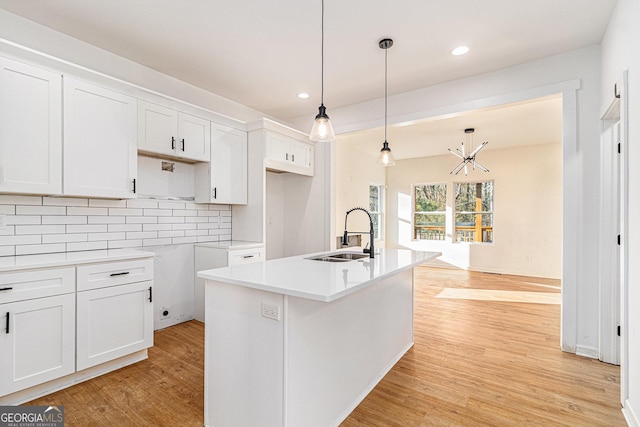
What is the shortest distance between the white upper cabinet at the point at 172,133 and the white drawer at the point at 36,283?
1.31 meters

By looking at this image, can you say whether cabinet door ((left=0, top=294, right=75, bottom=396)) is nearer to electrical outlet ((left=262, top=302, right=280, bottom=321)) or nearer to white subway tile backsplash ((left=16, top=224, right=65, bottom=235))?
white subway tile backsplash ((left=16, top=224, right=65, bottom=235))

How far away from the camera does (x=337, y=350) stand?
1911mm

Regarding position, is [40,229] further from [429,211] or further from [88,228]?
[429,211]

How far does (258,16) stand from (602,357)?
4052 millimetres

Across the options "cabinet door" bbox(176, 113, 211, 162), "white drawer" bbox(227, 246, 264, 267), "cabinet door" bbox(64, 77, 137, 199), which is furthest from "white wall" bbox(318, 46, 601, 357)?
"cabinet door" bbox(64, 77, 137, 199)

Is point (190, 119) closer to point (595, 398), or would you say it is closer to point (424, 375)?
point (424, 375)

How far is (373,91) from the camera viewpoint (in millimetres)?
3982

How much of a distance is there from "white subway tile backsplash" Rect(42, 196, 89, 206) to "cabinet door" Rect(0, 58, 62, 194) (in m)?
0.33

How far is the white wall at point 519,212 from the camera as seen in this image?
253 inches

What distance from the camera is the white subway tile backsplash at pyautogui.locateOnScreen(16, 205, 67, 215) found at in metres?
2.50

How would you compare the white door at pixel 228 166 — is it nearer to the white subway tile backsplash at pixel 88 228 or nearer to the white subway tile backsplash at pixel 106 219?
the white subway tile backsplash at pixel 106 219

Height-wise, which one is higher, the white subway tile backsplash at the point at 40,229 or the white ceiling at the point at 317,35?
the white ceiling at the point at 317,35

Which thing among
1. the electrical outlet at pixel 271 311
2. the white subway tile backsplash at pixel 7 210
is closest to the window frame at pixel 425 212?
the electrical outlet at pixel 271 311

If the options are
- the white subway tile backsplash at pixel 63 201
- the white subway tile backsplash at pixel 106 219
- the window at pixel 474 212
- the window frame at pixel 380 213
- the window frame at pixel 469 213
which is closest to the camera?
the white subway tile backsplash at pixel 63 201
